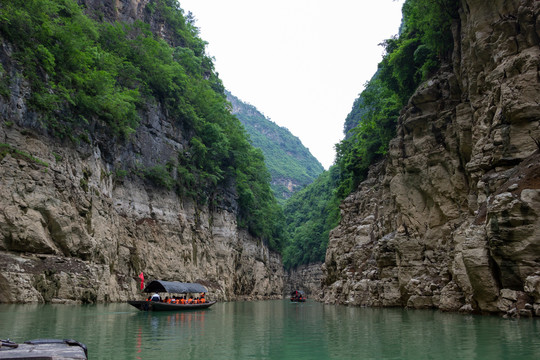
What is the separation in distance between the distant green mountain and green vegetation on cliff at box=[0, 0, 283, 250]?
80.9 m

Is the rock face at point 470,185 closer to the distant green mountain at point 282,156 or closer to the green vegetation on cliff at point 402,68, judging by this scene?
the green vegetation on cliff at point 402,68

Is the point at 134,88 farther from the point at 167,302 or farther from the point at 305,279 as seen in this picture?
the point at 305,279

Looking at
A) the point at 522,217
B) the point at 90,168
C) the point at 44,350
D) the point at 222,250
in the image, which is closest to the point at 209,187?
the point at 222,250

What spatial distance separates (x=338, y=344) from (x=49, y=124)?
76.7 feet

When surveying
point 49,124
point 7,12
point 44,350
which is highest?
point 7,12

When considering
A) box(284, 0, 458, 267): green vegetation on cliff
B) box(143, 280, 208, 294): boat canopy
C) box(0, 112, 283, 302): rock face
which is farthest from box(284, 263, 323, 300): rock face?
box(143, 280, 208, 294): boat canopy

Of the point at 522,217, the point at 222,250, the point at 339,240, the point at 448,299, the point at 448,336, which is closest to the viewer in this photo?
the point at 448,336

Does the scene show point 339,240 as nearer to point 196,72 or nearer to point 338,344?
point 196,72

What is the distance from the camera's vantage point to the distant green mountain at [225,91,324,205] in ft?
493

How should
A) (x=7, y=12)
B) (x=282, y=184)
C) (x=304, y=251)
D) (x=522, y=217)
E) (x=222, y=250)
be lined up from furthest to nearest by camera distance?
1. (x=282, y=184)
2. (x=304, y=251)
3. (x=222, y=250)
4. (x=7, y=12)
5. (x=522, y=217)

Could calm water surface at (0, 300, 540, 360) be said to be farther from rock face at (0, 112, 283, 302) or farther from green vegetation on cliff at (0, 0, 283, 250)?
green vegetation on cliff at (0, 0, 283, 250)

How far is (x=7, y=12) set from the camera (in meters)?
25.6

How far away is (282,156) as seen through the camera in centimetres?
16900

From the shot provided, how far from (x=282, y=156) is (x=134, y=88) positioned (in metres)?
131
